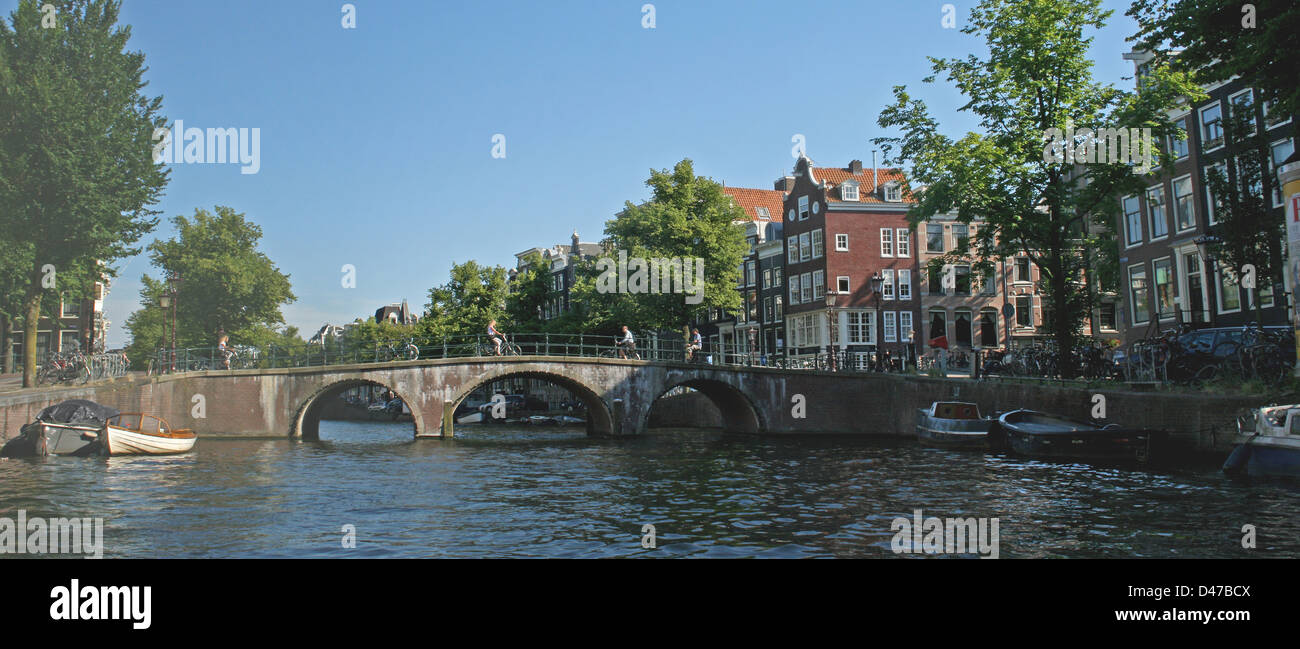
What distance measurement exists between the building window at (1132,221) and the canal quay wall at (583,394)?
32.2 ft

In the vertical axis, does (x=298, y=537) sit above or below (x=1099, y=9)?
below

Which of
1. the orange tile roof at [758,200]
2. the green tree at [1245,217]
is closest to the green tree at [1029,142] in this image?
the green tree at [1245,217]

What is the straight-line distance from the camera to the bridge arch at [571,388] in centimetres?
3838

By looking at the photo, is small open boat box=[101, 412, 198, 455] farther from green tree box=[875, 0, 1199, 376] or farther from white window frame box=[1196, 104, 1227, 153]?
white window frame box=[1196, 104, 1227, 153]

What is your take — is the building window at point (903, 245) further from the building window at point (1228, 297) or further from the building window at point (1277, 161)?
the building window at point (1277, 161)

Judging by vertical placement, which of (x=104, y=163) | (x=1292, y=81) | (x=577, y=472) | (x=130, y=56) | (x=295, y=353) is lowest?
(x=577, y=472)

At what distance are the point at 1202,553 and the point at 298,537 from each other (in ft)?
40.4

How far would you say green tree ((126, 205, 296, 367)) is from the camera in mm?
60812

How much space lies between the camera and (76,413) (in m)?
28.5

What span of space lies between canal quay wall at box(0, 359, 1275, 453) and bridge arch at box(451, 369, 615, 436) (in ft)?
0.20

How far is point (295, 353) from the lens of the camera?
3850cm

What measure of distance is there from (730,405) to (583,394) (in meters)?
8.47

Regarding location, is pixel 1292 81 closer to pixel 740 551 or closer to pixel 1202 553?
pixel 1202 553
